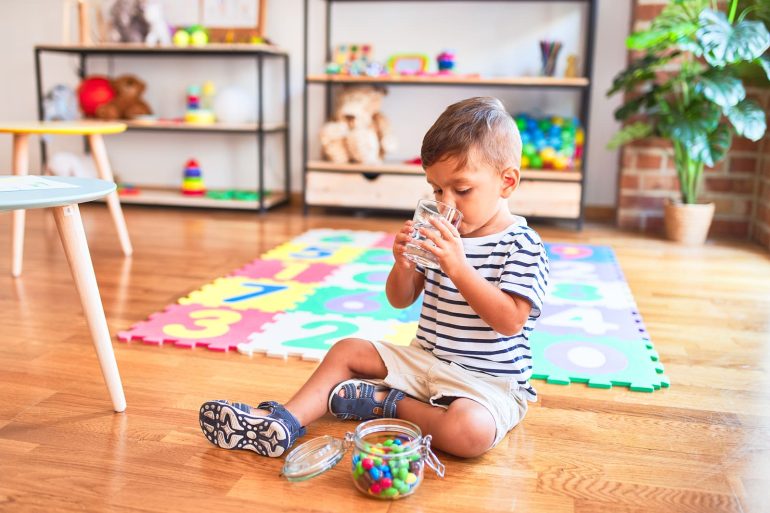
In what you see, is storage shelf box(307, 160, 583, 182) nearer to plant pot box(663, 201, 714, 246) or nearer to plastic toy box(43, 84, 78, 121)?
plant pot box(663, 201, 714, 246)

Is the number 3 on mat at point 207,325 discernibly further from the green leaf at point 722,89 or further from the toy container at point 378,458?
the green leaf at point 722,89

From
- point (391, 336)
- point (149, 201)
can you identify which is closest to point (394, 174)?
point (149, 201)

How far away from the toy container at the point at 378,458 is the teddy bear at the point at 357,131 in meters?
2.28

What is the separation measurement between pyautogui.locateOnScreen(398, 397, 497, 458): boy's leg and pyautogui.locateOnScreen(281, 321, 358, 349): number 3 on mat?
0.52m

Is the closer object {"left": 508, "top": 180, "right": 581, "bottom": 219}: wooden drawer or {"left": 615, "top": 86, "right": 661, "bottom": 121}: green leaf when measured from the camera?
{"left": 615, "top": 86, "right": 661, "bottom": 121}: green leaf

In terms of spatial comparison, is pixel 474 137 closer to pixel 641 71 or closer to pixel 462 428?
pixel 462 428

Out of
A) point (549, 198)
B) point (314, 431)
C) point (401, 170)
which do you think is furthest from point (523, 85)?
point (314, 431)

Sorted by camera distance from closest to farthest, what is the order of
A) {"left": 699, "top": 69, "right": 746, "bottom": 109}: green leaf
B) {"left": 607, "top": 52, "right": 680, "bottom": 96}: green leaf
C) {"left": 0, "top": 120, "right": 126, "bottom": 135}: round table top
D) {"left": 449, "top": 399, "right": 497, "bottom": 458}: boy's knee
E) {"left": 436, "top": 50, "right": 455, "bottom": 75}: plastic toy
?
{"left": 449, "top": 399, "right": 497, "bottom": 458}: boy's knee → {"left": 0, "top": 120, "right": 126, "bottom": 135}: round table top → {"left": 699, "top": 69, "right": 746, "bottom": 109}: green leaf → {"left": 607, "top": 52, "right": 680, "bottom": 96}: green leaf → {"left": 436, "top": 50, "right": 455, "bottom": 75}: plastic toy

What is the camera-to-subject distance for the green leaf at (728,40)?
2.46 meters

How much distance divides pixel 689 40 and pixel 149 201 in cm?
242

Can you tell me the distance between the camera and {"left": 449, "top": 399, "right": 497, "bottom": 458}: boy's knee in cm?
112

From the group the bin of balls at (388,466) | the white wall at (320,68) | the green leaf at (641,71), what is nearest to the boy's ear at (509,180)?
the bin of balls at (388,466)

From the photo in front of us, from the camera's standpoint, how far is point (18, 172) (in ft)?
7.28

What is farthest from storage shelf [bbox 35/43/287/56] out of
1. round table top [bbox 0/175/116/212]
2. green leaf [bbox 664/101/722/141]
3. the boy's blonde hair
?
the boy's blonde hair
